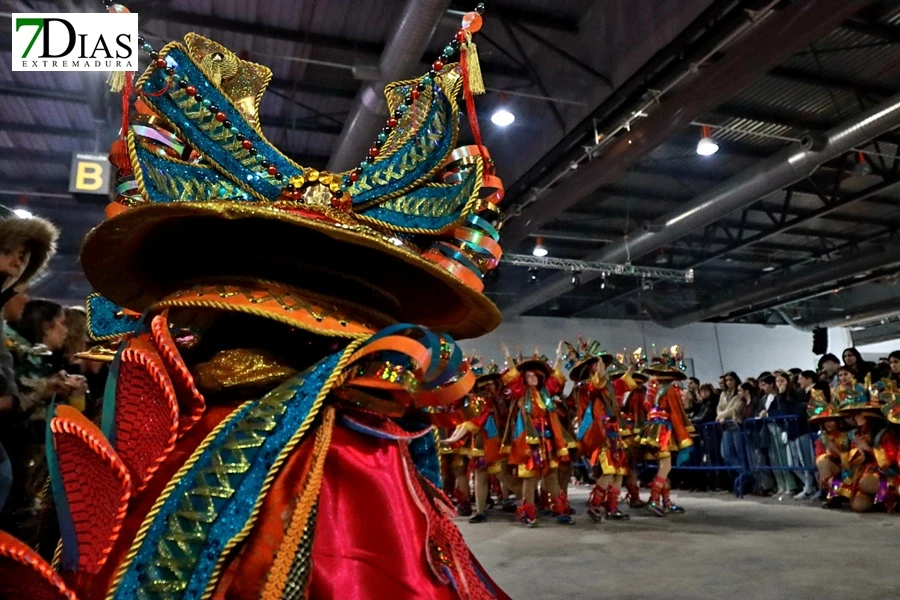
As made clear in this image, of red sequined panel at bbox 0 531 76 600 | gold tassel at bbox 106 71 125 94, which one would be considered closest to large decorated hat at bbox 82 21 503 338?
gold tassel at bbox 106 71 125 94

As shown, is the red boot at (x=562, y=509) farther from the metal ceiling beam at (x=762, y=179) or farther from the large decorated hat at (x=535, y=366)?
the metal ceiling beam at (x=762, y=179)

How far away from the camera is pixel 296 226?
2.05 ft

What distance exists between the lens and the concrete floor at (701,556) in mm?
2064

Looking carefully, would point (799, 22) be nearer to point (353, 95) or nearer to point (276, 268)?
point (353, 95)

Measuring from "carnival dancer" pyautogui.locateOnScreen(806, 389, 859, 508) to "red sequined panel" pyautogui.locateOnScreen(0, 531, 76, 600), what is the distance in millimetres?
5773

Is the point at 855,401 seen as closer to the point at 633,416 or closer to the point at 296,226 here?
the point at 633,416

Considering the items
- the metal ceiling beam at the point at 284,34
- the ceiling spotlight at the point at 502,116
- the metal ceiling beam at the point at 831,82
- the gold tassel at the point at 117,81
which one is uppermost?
the metal ceiling beam at the point at 284,34

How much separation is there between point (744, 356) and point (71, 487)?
14.7 m

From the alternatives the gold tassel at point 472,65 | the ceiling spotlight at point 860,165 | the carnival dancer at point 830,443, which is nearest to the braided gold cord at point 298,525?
the gold tassel at point 472,65

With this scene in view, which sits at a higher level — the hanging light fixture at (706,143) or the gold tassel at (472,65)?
the hanging light fixture at (706,143)

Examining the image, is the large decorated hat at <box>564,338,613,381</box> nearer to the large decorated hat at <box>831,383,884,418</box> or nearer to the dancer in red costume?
the dancer in red costume

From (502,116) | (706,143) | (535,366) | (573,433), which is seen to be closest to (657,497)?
(573,433)

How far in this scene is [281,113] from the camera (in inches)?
227

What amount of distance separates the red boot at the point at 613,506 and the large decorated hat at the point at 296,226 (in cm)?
413
